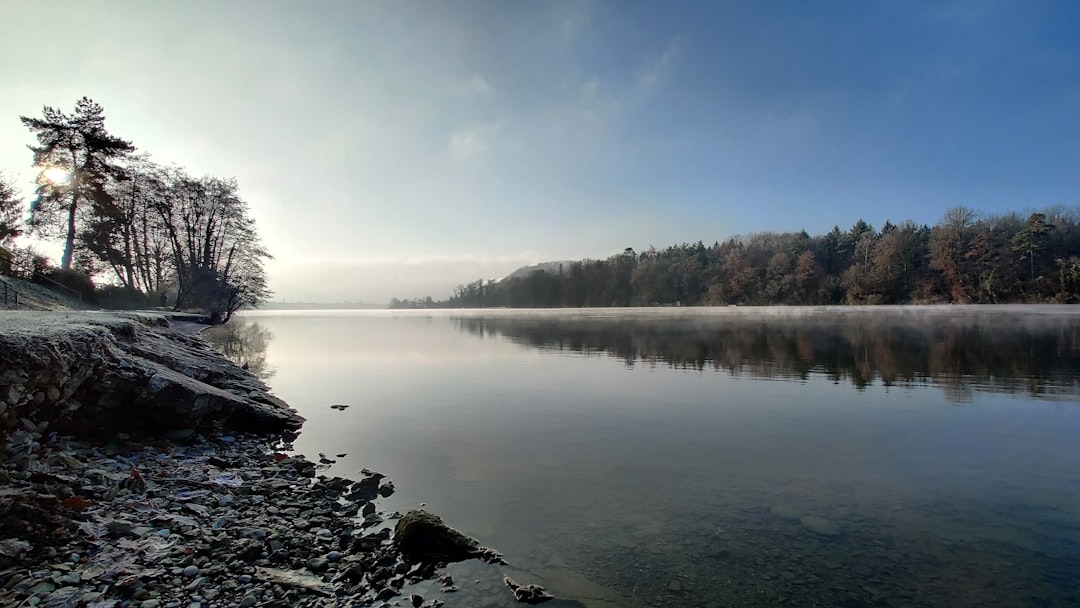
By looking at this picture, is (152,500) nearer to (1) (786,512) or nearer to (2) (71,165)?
(1) (786,512)

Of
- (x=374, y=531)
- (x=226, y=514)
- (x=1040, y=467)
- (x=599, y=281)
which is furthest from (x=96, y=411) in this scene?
(x=599, y=281)

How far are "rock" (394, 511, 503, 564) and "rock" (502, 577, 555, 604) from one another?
2.51 ft

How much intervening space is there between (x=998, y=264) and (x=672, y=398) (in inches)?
3799

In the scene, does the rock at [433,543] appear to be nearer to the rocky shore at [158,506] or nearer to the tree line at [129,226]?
the rocky shore at [158,506]

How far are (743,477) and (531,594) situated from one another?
5.53m

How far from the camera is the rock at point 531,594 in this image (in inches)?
229

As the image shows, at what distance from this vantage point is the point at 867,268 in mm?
102938

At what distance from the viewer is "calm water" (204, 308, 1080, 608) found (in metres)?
6.24

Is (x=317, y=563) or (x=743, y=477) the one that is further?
(x=743, y=477)

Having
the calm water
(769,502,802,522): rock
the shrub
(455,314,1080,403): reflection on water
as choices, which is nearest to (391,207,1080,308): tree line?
(455,314,1080,403): reflection on water

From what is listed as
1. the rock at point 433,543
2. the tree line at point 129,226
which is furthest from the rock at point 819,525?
the tree line at point 129,226

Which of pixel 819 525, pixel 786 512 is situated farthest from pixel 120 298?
pixel 819 525

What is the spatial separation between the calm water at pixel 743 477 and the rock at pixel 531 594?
0.16 m

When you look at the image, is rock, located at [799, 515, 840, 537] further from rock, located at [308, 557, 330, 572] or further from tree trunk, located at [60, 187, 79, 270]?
tree trunk, located at [60, 187, 79, 270]
